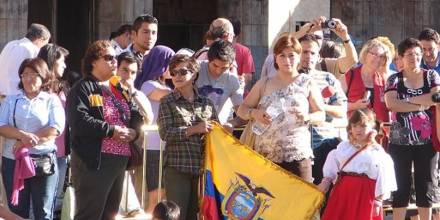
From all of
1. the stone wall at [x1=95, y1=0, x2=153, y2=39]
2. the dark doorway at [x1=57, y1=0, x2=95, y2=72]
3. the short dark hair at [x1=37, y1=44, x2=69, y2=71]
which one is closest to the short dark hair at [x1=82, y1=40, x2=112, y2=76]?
the short dark hair at [x1=37, y1=44, x2=69, y2=71]

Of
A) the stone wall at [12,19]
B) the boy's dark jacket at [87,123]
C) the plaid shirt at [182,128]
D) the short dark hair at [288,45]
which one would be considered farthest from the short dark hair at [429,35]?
the stone wall at [12,19]

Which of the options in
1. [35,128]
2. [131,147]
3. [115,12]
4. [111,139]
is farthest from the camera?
[115,12]

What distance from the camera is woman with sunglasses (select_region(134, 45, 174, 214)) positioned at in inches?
418

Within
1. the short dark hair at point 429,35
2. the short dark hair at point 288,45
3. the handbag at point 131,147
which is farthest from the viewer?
the short dark hair at point 429,35

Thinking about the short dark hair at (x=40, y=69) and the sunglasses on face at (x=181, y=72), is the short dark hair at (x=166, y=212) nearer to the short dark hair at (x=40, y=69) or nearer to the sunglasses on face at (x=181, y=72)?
the sunglasses on face at (x=181, y=72)

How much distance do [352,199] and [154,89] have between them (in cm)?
218

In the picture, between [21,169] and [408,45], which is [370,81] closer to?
[408,45]

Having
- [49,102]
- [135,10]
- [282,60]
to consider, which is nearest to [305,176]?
[282,60]

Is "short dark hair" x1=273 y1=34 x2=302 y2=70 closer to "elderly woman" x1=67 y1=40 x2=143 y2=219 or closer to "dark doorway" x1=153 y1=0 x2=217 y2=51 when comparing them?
"elderly woman" x1=67 y1=40 x2=143 y2=219

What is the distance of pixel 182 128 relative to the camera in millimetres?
9523

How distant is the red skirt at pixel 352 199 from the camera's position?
9930 mm

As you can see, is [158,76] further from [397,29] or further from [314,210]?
[397,29]

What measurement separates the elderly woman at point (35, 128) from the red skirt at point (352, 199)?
2.52 meters

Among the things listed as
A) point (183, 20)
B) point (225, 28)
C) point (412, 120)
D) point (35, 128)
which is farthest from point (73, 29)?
point (35, 128)
